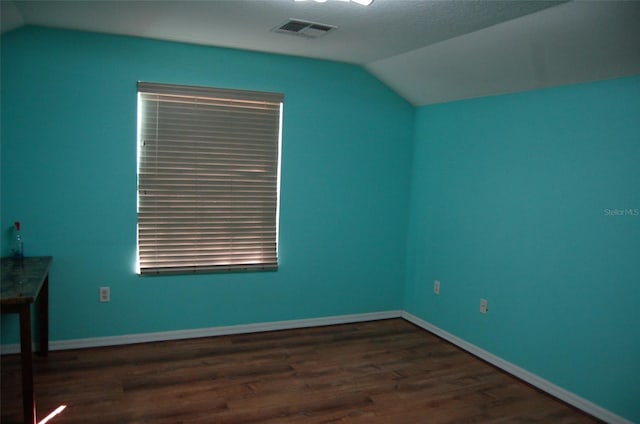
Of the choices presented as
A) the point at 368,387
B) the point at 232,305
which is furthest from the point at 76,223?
the point at 368,387

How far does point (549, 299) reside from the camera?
3.20m

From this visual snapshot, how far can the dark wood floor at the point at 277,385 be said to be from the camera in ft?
9.10

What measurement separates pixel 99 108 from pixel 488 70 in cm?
272

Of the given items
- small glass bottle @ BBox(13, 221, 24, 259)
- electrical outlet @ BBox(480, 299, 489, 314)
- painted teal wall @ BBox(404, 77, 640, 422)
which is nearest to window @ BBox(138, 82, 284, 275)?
small glass bottle @ BBox(13, 221, 24, 259)

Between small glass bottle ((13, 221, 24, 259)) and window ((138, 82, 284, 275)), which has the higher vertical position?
window ((138, 82, 284, 275))

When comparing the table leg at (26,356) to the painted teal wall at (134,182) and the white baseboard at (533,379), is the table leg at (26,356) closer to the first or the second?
the painted teal wall at (134,182)

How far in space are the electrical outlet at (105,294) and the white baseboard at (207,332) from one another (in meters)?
0.29

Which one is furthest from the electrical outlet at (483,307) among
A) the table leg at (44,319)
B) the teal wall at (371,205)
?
the table leg at (44,319)

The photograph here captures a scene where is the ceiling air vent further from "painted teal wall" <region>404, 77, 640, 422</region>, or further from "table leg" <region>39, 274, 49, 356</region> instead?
"table leg" <region>39, 274, 49, 356</region>

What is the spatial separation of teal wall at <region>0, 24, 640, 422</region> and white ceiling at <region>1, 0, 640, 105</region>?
0.18 m

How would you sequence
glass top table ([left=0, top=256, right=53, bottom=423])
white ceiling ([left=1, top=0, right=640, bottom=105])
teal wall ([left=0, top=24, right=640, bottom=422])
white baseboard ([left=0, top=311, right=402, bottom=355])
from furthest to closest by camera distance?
white baseboard ([left=0, top=311, right=402, bottom=355]), teal wall ([left=0, top=24, right=640, bottom=422]), white ceiling ([left=1, top=0, right=640, bottom=105]), glass top table ([left=0, top=256, right=53, bottom=423])

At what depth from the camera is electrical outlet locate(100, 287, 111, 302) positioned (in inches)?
141

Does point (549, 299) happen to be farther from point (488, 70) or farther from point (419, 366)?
point (488, 70)

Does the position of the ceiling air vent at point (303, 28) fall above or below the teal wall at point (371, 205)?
above
